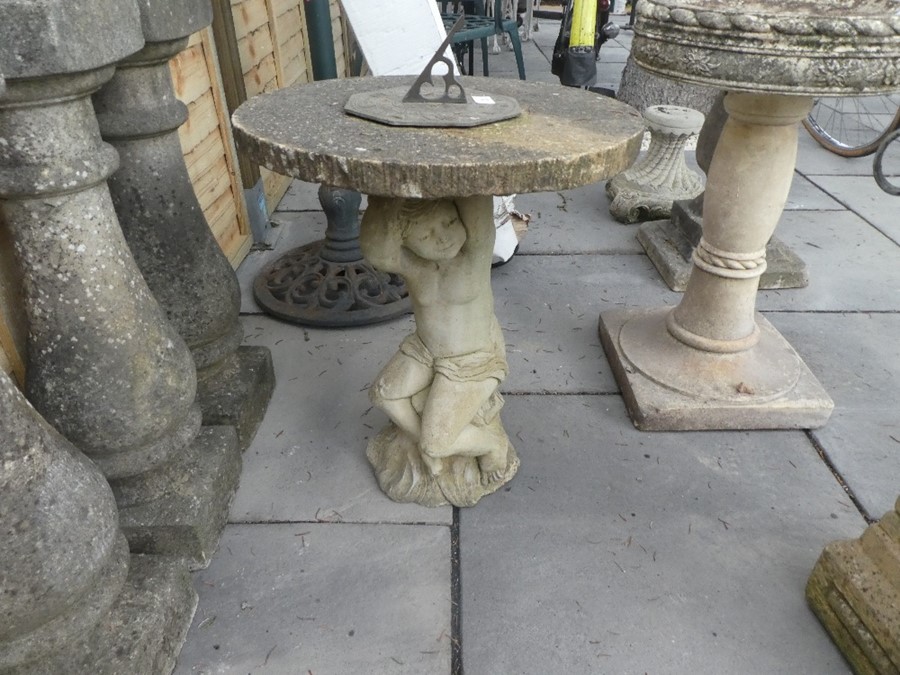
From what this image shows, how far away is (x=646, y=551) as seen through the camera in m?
1.87

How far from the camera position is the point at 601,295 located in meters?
3.16

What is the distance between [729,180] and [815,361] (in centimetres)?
97

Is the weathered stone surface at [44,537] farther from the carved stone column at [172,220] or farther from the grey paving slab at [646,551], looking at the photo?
the grey paving slab at [646,551]

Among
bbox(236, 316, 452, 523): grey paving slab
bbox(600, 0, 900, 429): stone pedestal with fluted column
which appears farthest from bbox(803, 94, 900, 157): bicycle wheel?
bbox(236, 316, 452, 523): grey paving slab

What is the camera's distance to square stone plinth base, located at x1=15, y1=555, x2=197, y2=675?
4.59 ft

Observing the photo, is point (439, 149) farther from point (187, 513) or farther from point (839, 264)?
point (839, 264)

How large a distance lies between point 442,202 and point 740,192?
1140 millimetres

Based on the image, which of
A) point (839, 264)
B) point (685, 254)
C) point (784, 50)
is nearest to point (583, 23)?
point (685, 254)

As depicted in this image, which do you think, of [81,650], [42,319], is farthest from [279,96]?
[81,650]

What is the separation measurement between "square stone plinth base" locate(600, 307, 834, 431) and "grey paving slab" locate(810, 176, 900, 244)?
6.35 feet

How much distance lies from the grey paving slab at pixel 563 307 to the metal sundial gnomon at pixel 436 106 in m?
1.17

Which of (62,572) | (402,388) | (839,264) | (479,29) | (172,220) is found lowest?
(839,264)

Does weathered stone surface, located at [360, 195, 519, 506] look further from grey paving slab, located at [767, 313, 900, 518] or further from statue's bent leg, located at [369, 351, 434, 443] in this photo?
grey paving slab, located at [767, 313, 900, 518]

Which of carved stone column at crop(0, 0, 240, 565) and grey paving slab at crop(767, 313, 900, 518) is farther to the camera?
grey paving slab at crop(767, 313, 900, 518)
